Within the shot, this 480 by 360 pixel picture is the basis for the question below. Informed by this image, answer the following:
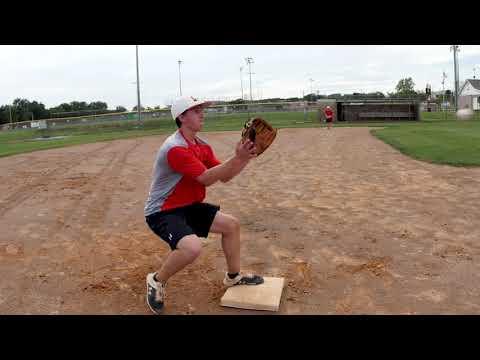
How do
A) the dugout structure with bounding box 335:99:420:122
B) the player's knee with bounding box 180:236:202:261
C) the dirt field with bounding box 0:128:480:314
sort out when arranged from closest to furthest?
the player's knee with bounding box 180:236:202:261
the dirt field with bounding box 0:128:480:314
the dugout structure with bounding box 335:99:420:122

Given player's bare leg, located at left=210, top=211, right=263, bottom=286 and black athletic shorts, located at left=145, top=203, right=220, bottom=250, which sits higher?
black athletic shorts, located at left=145, top=203, right=220, bottom=250

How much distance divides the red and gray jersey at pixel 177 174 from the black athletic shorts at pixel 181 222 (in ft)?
0.17

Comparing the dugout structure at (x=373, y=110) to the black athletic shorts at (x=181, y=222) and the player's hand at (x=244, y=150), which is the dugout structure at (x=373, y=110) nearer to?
the black athletic shorts at (x=181, y=222)

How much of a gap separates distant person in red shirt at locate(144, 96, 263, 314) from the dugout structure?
34450 mm

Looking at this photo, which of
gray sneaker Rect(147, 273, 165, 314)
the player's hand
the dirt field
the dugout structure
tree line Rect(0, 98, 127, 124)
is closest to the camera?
the player's hand

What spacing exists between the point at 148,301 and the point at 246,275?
0.88 metres

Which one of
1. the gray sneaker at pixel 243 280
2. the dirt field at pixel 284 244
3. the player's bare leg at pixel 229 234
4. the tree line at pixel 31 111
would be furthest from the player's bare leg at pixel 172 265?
the tree line at pixel 31 111

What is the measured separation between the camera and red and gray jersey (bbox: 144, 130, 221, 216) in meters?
3.38

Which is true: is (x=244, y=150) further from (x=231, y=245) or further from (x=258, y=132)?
(x=231, y=245)

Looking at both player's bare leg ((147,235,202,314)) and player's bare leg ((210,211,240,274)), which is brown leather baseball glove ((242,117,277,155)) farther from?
player's bare leg ((147,235,202,314))

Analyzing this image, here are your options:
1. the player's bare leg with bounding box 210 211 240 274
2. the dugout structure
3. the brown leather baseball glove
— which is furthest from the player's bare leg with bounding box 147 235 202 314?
the dugout structure

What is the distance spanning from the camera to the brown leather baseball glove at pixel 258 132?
3.42 m

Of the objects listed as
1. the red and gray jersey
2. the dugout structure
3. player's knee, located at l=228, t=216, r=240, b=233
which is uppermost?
the dugout structure
